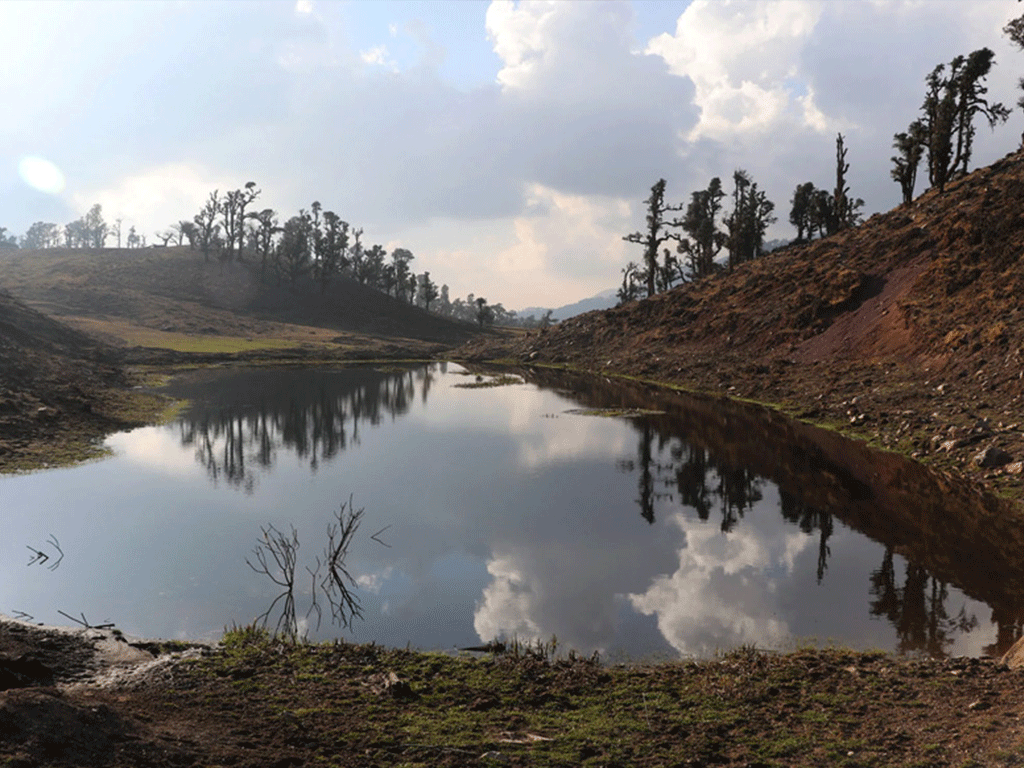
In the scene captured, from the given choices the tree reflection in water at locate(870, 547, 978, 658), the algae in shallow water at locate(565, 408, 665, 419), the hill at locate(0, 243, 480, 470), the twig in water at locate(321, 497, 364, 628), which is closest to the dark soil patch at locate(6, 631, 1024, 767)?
the tree reflection in water at locate(870, 547, 978, 658)

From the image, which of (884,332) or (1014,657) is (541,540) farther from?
(884,332)

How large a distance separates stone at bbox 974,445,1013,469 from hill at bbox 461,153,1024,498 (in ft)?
0.19

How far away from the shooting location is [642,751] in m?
9.43

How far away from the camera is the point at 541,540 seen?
858 inches

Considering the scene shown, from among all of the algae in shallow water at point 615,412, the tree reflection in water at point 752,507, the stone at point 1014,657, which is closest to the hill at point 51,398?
the tree reflection in water at point 752,507

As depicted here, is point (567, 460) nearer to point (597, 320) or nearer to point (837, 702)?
point (837, 702)

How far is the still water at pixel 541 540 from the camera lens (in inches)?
617

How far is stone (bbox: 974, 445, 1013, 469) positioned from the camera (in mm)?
26719

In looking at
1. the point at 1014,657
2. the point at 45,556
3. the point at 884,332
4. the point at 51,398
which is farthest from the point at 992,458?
the point at 51,398

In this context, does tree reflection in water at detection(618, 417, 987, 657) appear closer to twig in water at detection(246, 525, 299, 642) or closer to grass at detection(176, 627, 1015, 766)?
grass at detection(176, 627, 1015, 766)

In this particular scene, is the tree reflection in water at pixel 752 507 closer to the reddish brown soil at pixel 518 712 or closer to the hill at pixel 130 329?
the reddish brown soil at pixel 518 712

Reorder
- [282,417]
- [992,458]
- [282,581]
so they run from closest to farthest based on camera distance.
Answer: [282,581] → [992,458] → [282,417]

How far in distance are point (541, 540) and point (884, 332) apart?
42.4 metres

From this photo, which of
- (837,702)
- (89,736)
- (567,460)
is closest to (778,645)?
(837,702)
